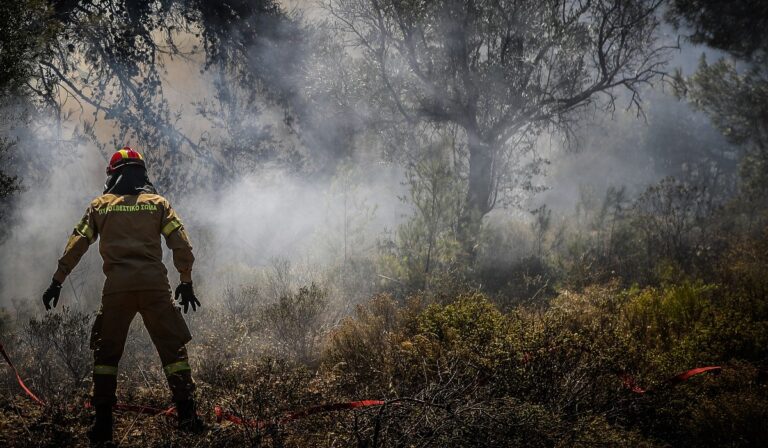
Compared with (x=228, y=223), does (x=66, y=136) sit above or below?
above

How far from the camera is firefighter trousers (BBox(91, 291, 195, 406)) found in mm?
3137

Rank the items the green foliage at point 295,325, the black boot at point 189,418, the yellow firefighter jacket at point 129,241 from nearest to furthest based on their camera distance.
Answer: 1. the black boot at point 189,418
2. the yellow firefighter jacket at point 129,241
3. the green foliage at point 295,325

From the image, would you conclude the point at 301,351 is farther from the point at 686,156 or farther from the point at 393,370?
the point at 686,156

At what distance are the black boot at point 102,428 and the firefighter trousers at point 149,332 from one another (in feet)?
0.22

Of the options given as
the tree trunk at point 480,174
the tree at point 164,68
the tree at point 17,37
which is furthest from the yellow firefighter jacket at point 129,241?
the tree trunk at point 480,174

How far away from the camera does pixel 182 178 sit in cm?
870

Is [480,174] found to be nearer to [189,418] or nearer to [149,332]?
[149,332]

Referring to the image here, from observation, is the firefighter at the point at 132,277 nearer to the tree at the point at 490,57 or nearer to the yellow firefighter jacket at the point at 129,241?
the yellow firefighter jacket at the point at 129,241

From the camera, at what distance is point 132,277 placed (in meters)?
3.31

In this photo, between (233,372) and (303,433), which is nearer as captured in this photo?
(303,433)

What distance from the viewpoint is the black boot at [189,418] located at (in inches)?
121

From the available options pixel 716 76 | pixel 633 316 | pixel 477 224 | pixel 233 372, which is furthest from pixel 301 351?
pixel 716 76

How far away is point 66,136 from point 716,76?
15069mm

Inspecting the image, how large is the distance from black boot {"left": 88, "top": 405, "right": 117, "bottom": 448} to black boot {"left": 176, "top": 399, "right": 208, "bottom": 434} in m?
0.38
